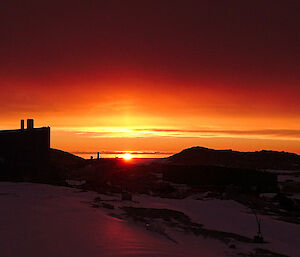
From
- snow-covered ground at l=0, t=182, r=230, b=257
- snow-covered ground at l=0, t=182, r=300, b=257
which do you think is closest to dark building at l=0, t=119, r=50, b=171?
snow-covered ground at l=0, t=182, r=300, b=257

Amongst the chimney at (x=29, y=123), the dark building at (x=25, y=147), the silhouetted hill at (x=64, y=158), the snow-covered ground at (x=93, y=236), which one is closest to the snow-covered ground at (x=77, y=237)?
the snow-covered ground at (x=93, y=236)

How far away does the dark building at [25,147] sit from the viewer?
24438 mm

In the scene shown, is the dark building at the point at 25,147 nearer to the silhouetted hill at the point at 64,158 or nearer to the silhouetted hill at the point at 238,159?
the silhouetted hill at the point at 64,158

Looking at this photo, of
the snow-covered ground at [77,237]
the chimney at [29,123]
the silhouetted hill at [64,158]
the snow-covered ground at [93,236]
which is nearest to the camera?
the snow-covered ground at [77,237]

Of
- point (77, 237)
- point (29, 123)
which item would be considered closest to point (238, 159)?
point (29, 123)

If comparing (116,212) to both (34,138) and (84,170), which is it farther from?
(84,170)

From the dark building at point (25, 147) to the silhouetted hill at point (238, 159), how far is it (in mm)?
43767

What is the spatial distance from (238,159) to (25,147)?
55.9m

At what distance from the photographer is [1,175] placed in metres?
24.3

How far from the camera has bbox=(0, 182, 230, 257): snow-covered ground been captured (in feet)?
22.8

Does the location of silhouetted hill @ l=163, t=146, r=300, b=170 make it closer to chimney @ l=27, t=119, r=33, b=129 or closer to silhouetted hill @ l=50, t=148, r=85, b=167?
silhouetted hill @ l=50, t=148, r=85, b=167

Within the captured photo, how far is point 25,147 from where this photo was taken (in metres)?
25.4

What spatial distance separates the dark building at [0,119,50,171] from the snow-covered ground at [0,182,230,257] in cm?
1370

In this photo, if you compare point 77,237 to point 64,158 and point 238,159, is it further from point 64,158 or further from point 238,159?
point 238,159
